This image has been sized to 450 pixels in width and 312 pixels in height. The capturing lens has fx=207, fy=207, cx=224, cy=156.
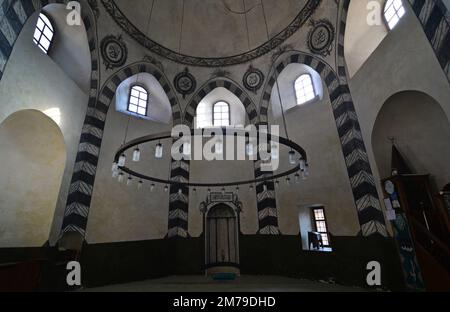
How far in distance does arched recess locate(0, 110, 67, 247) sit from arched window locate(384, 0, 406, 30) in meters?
8.62

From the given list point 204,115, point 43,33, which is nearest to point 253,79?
point 204,115

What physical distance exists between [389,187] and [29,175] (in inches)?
335

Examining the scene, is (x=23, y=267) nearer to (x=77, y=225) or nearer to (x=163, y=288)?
(x=77, y=225)

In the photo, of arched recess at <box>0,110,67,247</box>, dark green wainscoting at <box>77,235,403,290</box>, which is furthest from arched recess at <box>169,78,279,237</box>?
arched recess at <box>0,110,67,247</box>

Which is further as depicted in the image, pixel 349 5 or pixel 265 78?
pixel 265 78

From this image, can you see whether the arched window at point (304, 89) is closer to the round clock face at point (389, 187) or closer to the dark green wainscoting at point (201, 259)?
the round clock face at point (389, 187)

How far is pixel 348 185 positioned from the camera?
5.53 metres

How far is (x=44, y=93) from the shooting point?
4863mm

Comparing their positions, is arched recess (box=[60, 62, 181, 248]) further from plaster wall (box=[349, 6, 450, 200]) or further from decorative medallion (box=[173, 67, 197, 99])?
plaster wall (box=[349, 6, 450, 200])

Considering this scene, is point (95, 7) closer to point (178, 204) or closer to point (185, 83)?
point (185, 83)

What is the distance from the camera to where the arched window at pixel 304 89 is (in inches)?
287

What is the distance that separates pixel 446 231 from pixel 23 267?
8.17m

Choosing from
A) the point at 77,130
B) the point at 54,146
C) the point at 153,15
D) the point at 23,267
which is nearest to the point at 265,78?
the point at 153,15

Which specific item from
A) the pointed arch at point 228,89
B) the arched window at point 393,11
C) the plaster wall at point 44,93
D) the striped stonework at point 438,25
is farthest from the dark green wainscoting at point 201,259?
the arched window at point 393,11
